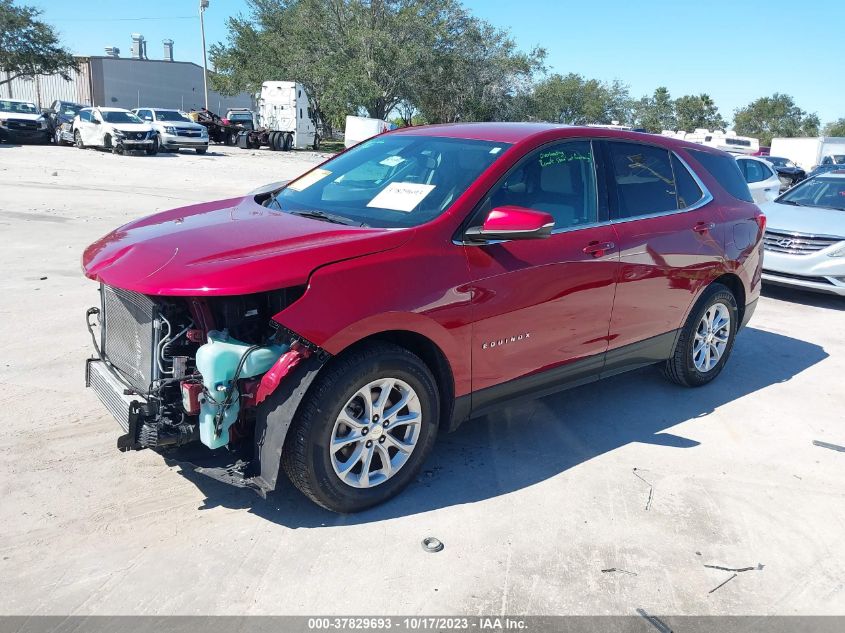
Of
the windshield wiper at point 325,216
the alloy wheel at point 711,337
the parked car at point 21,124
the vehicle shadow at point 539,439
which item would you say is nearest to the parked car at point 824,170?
the vehicle shadow at point 539,439

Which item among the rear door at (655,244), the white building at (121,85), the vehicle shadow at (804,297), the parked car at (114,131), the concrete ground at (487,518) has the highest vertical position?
the white building at (121,85)

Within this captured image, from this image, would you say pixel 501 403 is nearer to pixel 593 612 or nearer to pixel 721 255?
pixel 593 612

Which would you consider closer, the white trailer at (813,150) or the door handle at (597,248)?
the door handle at (597,248)

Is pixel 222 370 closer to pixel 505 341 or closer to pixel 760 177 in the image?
pixel 505 341

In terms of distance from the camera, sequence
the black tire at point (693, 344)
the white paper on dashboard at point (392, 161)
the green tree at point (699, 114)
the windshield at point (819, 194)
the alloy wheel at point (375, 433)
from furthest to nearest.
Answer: the green tree at point (699, 114), the windshield at point (819, 194), the black tire at point (693, 344), the white paper on dashboard at point (392, 161), the alloy wheel at point (375, 433)

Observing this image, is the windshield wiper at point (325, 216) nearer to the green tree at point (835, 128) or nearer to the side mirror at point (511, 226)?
the side mirror at point (511, 226)

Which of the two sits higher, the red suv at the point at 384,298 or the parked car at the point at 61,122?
the parked car at the point at 61,122

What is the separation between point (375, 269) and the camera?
327cm

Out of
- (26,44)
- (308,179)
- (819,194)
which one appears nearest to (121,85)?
(26,44)

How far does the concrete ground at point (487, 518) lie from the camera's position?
2.96 meters

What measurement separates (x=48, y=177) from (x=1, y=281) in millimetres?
13221

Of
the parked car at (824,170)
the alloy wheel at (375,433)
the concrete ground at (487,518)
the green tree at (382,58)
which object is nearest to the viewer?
the concrete ground at (487,518)

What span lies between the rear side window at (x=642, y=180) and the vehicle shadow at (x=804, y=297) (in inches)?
191

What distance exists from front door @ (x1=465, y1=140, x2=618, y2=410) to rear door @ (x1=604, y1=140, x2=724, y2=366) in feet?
0.55
